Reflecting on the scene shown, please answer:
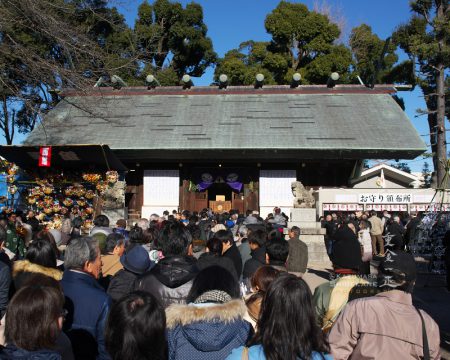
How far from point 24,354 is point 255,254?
395 cm

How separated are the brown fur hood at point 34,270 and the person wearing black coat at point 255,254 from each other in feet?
6.70

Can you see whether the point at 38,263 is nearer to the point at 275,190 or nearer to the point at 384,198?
the point at 275,190

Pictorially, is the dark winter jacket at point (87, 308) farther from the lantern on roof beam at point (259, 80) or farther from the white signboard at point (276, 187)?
the lantern on roof beam at point (259, 80)

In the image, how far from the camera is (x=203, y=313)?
110 inches

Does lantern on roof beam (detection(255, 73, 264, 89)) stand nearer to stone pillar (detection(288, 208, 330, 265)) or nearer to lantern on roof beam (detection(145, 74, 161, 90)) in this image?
lantern on roof beam (detection(145, 74, 161, 90))

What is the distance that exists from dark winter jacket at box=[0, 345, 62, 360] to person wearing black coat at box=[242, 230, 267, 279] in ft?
9.64

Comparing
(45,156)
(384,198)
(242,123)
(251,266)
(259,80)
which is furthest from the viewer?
(259,80)

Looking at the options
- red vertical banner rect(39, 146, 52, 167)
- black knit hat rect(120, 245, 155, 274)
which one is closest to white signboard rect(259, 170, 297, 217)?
red vertical banner rect(39, 146, 52, 167)

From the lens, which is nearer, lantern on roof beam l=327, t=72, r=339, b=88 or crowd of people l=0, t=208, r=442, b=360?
crowd of people l=0, t=208, r=442, b=360

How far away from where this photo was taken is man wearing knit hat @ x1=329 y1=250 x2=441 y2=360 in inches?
113

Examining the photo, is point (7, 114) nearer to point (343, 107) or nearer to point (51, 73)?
point (343, 107)

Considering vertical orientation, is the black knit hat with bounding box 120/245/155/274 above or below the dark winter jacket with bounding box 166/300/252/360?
above

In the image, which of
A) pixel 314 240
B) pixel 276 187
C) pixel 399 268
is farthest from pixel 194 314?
pixel 276 187

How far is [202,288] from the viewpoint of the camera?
3.04 m
